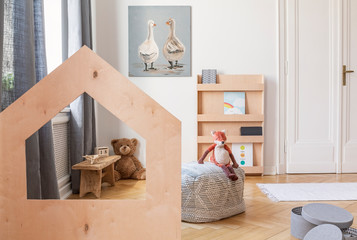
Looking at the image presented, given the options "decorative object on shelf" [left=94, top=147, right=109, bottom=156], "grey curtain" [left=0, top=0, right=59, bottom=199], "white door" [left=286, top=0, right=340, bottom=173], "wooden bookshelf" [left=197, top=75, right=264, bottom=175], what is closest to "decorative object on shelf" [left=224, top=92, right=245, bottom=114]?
"wooden bookshelf" [left=197, top=75, right=264, bottom=175]

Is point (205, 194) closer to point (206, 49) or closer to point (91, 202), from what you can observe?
point (91, 202)

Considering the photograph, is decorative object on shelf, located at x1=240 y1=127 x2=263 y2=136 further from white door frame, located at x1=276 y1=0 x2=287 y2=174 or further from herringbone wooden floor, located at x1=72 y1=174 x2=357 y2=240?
herringbone wooden floor, located at x1=72 y1=174 x2=357 y2=240

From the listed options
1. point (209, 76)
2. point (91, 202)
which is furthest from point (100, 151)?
point (91, 202)

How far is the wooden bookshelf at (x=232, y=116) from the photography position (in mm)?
3537

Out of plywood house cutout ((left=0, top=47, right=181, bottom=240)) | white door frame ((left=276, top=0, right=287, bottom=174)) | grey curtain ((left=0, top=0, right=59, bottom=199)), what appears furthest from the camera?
white door frame ((left=276, top=0, right=287, bottom=174))

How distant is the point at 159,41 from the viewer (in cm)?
362

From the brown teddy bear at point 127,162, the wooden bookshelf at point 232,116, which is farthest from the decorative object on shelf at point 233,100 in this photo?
the brown teddy bear at point 127,162

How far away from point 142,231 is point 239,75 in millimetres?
2704

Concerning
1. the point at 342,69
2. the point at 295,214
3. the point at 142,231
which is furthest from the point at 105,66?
the point at 342,69

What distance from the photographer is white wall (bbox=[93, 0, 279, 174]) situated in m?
3.64

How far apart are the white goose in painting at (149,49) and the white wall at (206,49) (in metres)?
0.16

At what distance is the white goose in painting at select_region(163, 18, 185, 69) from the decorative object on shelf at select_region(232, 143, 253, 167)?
100 centimetres

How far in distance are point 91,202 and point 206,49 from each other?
2.75 metres

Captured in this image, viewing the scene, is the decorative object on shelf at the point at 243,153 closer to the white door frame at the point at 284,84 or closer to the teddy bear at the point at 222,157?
the white door frame at the point at 284,84
